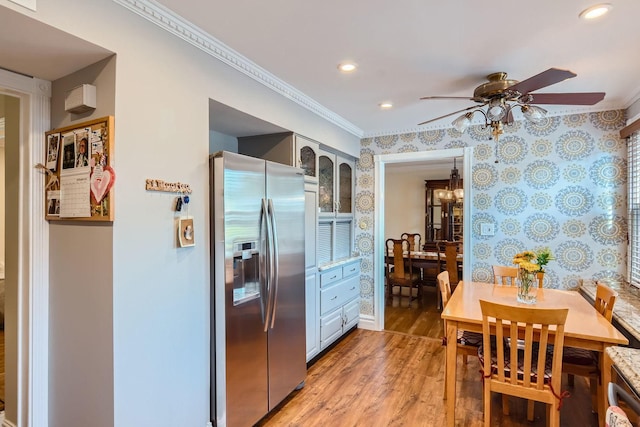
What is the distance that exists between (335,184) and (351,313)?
1.54 meters

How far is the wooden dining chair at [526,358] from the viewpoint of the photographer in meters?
1.93

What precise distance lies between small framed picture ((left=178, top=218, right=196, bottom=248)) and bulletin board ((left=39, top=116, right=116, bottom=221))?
14.2 inches

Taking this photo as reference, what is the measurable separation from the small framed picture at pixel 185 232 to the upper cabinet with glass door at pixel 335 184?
1781 mm

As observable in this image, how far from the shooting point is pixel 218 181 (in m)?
2.02

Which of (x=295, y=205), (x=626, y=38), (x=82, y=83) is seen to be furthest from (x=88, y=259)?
(x=626, y=38)

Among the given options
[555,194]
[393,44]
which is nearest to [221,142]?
[393,44]

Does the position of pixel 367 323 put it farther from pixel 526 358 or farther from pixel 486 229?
pixel 526 358

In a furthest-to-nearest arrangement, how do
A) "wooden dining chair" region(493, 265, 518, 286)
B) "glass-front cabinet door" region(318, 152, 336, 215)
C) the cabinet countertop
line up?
1. "glass-front cabinet door" region(318, 152, 336, 215)
2. "wooden dining chair" region(493, 265, 518, 286)
3. the cabinet countertop

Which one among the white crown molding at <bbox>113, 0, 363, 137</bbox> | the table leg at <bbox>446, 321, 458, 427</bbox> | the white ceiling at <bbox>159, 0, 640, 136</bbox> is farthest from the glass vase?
the white crown molding at <bbox>113, 0, 363, 137</bbox>

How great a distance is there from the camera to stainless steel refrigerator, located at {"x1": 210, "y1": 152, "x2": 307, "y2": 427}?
2.03m

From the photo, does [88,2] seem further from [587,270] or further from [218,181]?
[587,270]

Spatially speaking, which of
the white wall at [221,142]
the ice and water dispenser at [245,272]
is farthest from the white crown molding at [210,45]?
the ice and water dispenser at [245,272]

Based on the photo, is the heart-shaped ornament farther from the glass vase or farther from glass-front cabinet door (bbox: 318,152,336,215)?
the glass vase

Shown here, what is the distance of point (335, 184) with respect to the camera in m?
3.87
